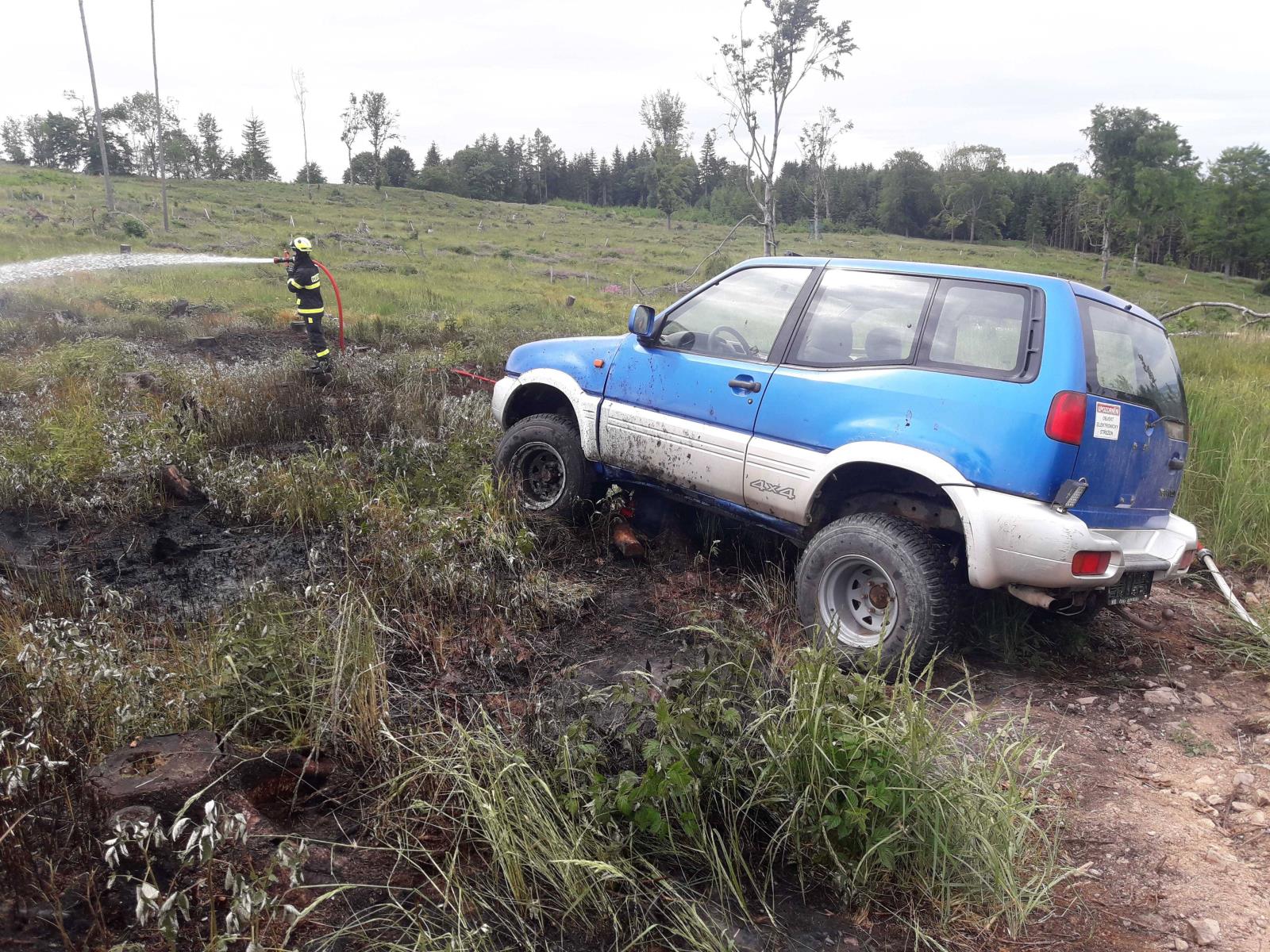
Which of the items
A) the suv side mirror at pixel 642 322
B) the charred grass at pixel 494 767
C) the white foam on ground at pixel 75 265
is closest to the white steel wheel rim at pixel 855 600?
the charred grass at pixel 494 767

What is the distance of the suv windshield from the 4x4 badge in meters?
1.46

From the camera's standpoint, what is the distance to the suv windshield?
3832 mm

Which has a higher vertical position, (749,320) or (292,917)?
(749,320)

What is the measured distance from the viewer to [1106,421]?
12.1 feet

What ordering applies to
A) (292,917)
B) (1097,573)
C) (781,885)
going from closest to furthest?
(292,917) < (781,885) < (1097,573)

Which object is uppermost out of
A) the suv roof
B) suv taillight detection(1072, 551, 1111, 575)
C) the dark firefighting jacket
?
the suv roof

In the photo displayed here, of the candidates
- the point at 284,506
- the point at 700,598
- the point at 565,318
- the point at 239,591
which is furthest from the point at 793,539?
the point at 565,318

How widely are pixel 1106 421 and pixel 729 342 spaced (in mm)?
2039

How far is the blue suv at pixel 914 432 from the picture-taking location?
3637mm

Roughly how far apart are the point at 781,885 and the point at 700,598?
7.58 feet

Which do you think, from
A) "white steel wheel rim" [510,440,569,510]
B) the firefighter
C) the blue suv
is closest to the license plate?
the blue suv

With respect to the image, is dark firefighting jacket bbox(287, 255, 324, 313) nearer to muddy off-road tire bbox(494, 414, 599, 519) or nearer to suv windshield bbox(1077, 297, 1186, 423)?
muddy off-road tire bbox(494, 414, 599, 519)

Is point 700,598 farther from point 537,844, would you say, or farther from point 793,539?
point 537,844

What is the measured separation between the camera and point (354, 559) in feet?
15.2
